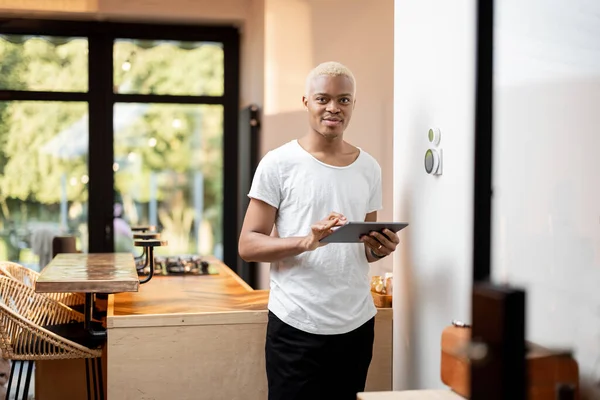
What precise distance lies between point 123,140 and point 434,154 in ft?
16.6

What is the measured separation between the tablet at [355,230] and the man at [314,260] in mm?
110

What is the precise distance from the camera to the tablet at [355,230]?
1.99 m

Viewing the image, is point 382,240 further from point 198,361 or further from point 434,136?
point 198,361

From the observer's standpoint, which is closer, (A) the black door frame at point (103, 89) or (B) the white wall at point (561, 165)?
(B) the white wall at point (561, 165)

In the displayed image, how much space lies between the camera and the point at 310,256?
228 cm

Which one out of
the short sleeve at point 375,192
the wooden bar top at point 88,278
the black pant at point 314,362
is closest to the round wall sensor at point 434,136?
the short sleeve at point 375,192

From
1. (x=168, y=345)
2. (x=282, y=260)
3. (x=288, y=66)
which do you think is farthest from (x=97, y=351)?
(x=288, y=66)

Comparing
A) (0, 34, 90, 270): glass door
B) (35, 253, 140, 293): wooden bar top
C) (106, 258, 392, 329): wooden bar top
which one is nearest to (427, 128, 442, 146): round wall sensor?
(106, 258, 392, 329): wooden bar top

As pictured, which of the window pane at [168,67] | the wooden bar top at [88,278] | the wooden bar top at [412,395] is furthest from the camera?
the window pane at [168,67]

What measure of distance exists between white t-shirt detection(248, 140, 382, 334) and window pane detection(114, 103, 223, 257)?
4.80m

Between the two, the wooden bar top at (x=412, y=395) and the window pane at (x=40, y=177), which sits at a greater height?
the window pane at (x=40, y=177)

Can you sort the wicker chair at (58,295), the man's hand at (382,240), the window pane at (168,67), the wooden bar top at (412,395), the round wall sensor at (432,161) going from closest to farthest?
the wooden bar top at (412,395) < the man's hand at (382,240) < the round wall sensor at (432,161) < the wicker chair at (58,295) < the window pane at (168,67)

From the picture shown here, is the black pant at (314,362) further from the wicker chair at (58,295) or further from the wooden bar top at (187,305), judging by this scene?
the wicker chair at (58,295)

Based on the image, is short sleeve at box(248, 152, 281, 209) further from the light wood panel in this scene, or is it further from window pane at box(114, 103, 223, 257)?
window pane at box(114, 103, 223, 257)
